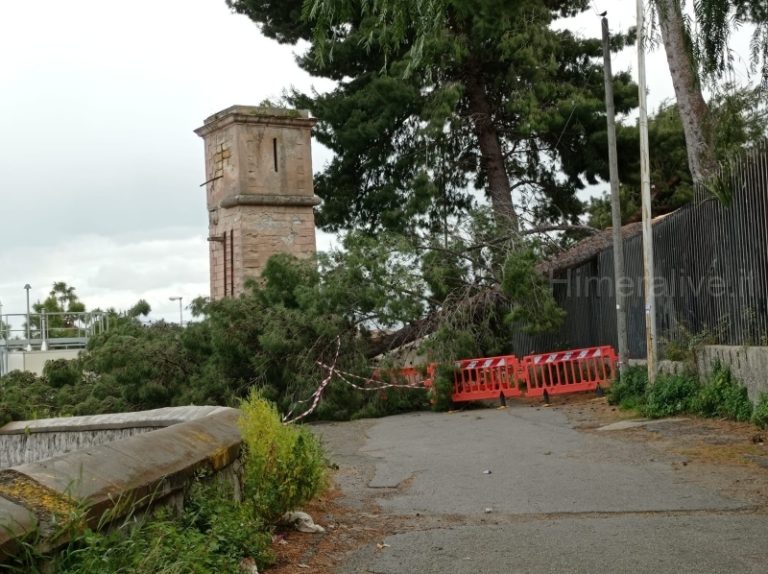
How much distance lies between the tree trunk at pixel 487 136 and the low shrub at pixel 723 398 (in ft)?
49.6

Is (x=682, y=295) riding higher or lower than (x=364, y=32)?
lower

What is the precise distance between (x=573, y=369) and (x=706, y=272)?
5273 millimetres

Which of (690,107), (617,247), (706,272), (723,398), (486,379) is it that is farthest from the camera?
(486,379)

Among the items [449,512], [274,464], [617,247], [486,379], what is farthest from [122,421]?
[486,379]

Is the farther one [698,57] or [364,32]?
[698,57]

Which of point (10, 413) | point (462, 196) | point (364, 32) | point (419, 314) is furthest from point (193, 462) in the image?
point (462, 196)

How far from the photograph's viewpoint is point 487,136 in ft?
96.6

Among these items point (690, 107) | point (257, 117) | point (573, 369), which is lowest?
point (573, 369)

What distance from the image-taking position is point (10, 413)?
34.9 feet

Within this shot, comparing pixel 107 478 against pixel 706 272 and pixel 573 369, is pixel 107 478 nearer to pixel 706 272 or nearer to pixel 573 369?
pixel 706 272

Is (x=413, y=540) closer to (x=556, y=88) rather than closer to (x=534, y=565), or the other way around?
(x=534, y=565)

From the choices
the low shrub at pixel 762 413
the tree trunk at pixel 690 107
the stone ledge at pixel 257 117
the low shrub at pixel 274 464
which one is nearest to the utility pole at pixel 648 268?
the tree trunk at pixel 690 107

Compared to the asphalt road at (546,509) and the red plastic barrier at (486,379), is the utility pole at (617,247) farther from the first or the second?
the asphalt road at (546,509)

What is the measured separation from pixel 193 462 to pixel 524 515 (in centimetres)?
317
